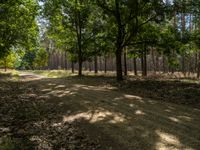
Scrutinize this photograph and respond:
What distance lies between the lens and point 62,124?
11219 mm

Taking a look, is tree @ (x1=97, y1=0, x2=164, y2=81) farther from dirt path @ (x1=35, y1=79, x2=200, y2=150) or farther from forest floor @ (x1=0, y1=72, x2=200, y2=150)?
dirt path @ (x1=35, y1=79, x2=200, y2=150)

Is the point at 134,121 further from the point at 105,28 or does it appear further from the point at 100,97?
the point at 105,28

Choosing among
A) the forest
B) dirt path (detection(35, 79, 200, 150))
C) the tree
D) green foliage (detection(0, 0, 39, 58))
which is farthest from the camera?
green foliage (detection(0, 0, 39, 58))

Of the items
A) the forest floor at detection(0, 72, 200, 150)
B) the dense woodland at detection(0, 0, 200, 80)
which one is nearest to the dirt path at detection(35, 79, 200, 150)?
the forest floor at detection(0, 72, 200, 150)

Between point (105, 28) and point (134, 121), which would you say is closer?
point (134, 121)

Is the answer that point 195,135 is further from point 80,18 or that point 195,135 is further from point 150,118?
point 80,18

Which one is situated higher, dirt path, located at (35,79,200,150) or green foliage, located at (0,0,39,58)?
green foliage, located at (0,0,39,58)

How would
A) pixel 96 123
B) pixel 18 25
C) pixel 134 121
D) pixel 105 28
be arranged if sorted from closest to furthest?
pixel 96 123 → pixel 134 121 → pixel 105 28 → pixel 18 25

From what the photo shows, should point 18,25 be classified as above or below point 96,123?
above

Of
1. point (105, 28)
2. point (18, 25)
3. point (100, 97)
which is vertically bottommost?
point (100, 97)

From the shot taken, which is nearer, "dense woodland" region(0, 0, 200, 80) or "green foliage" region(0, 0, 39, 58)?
"dense woodland" region(0, 0, 200, 80)

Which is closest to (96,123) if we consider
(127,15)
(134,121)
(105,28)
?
(134,121)

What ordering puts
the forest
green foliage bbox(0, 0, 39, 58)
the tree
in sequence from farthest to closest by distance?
green foliage bbox(0, 0, 39, 58)
the tree
the forest

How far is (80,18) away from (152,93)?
69.0ft
